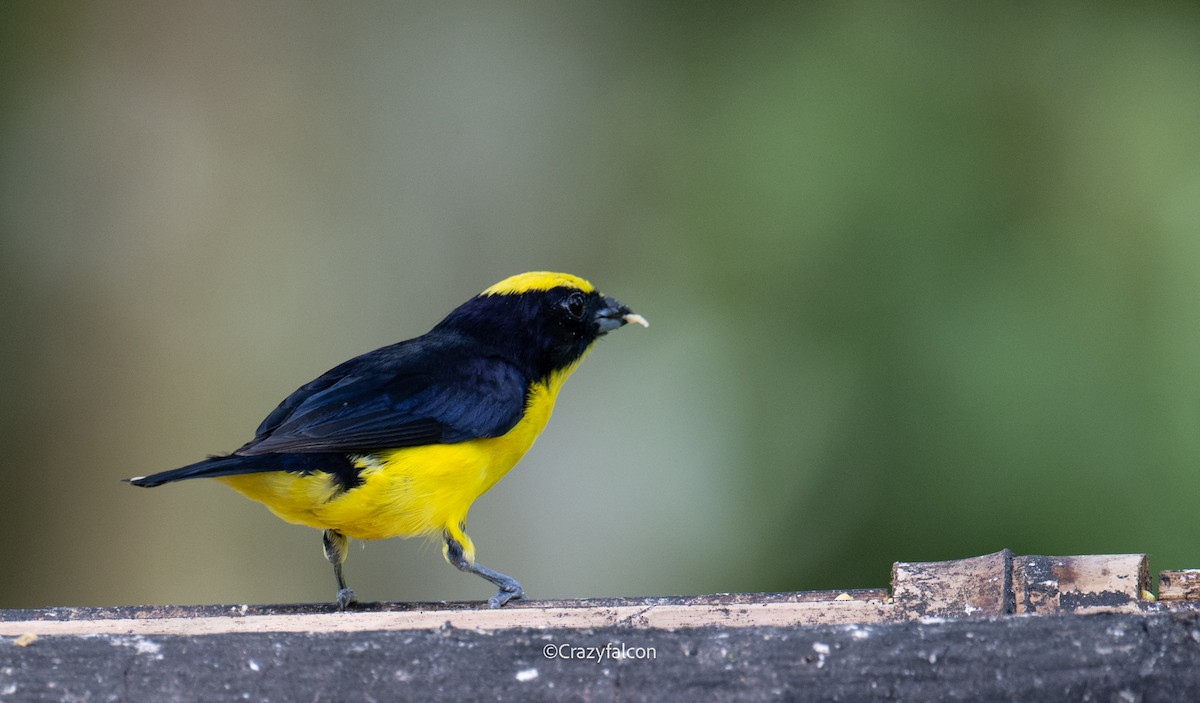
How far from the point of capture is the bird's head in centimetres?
437

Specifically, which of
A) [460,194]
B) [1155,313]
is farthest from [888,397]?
[460,194]

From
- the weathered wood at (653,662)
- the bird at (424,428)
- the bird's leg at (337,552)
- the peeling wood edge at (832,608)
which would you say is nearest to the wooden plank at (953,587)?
the peeling wood edge at (832,608)

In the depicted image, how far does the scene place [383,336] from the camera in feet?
20.1

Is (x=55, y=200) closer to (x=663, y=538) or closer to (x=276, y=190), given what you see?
(x=276, y=190)

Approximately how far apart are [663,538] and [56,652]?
163 inches

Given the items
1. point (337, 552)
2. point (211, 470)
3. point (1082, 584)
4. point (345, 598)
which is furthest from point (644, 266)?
point (1082, 584)

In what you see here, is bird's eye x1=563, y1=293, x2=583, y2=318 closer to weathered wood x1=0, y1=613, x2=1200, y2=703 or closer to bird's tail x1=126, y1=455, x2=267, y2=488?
bird's tail x1=126, y1=455, x2=267, y2=488

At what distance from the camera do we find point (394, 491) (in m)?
3.64

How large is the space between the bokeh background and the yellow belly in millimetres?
1940

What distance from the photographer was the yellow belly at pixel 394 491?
11.4 ft

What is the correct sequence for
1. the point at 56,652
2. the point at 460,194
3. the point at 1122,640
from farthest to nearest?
the point at 460,194 < the point at 56,652 < the point at 1122,640

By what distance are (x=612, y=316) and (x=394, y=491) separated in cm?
118

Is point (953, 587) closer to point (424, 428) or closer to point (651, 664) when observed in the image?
point (651, 664)

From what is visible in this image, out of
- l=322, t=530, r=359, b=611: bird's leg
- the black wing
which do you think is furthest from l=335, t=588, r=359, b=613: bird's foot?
the black wing
